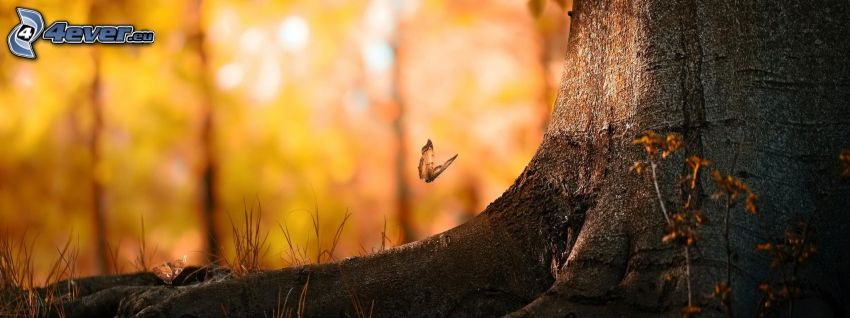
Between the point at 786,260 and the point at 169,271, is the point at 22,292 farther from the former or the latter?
the point at 786,260

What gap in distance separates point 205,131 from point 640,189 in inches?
233

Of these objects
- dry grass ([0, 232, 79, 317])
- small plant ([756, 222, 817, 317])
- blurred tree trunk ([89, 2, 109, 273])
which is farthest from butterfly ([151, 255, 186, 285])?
blurred tree trunk ([89, 2, 109, 273])

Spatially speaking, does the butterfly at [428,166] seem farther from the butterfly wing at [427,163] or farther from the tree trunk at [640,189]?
the tree trunk at [640,189]

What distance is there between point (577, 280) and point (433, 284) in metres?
0.49

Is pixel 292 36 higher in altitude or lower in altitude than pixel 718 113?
higher

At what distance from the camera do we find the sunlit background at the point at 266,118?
716 centimetres

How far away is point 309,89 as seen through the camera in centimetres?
796

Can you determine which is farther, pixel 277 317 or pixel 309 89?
pixel 309 89

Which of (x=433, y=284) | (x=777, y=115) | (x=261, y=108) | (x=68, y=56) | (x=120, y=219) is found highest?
(x=68, y=56)

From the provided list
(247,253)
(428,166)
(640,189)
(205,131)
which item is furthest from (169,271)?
(205,131)

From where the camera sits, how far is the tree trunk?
6.69 feet

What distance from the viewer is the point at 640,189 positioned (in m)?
2.14

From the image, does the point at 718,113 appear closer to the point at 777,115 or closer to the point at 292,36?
the point at 777,115

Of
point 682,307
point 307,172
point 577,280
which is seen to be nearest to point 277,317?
point 577,280
